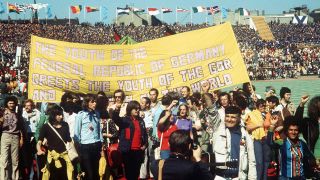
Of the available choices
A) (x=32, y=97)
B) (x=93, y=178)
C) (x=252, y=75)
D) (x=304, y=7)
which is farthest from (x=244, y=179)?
(x=304, y=7)

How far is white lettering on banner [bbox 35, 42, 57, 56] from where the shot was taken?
34.6 feet

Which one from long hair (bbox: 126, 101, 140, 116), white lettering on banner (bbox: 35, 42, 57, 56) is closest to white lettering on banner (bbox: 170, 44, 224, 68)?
white lettering on banner (bbox: 35, 42, 57, 56)

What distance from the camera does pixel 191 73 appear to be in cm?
1040

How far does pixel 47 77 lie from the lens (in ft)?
34.0

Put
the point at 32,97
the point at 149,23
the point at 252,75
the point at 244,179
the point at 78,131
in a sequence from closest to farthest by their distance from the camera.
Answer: the point at 244,179
the point at 78,131
the point at 32,97
the point at 252,75
the point at 149,23

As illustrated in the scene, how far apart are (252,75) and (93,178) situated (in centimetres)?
3028

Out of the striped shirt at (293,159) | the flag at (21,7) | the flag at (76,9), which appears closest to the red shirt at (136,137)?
the striped shirt at (293,159)

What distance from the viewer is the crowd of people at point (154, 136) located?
6.30 meters

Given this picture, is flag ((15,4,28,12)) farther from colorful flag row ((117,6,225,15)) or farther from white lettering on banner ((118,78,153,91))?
white lettering on banner ((118,78,153,91))

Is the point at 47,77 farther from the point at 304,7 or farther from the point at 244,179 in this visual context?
the point at 304,7

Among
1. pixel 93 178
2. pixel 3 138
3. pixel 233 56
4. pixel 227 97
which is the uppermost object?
pixel 233 56

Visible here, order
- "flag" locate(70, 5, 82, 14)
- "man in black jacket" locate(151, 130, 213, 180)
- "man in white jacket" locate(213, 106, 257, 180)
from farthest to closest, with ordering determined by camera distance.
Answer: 1. "flag" locate(70, 5, 82, 14)
2. "man in white jacket" locate(213, 106, 257, 180)
3. "man in black jacket" locate(151, 130, 213, 180)

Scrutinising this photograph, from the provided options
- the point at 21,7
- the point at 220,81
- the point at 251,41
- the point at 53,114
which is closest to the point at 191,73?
the point at 220,81

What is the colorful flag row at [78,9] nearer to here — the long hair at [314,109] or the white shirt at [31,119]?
the white shirt at [31,119]
